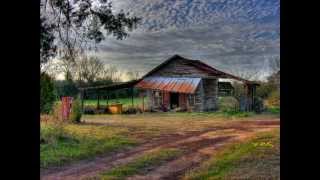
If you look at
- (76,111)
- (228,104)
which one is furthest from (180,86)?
(76,111)

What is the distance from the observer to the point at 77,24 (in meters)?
2.57

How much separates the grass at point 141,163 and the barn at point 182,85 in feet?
1.12

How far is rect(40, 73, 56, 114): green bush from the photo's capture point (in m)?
2.74

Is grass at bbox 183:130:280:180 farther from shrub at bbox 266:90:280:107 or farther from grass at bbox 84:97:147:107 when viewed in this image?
grass at bbox 84:97:147:107

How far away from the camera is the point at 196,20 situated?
3.17m

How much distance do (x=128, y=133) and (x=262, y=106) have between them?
1.07 meters

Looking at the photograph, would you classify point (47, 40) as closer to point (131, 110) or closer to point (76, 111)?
point (76, 111)

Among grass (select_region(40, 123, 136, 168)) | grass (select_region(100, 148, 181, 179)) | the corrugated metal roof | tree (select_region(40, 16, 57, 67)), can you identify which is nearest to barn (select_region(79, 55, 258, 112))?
the corrugated metal roof

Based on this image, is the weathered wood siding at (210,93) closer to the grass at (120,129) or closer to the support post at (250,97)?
the grass at (120,129)

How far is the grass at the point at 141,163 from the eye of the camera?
9.98 ft
